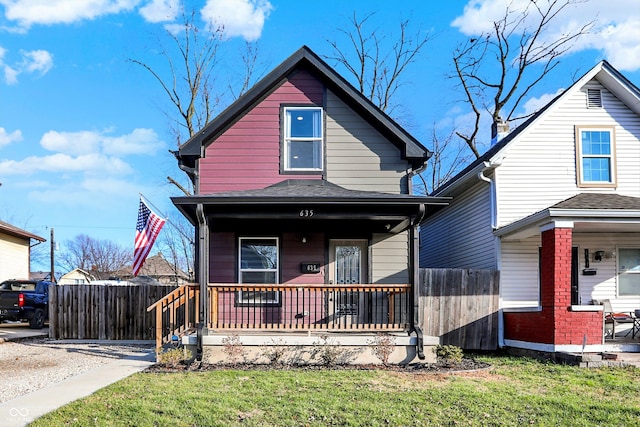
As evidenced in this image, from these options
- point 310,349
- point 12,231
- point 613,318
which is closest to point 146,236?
point 310,349

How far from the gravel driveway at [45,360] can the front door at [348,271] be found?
14.1ft

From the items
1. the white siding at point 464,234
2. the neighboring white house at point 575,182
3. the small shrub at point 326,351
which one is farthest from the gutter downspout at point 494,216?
the small shrub at point 326,351

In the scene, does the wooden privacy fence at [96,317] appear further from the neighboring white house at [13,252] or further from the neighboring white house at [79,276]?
the neighboring white house at [79,276]

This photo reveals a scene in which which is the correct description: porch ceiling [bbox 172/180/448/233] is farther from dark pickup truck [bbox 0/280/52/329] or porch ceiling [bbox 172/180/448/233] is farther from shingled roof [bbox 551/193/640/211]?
dark pickup truck [bbox 0/280/52/329]

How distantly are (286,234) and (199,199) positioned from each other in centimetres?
290

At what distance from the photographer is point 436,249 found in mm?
17000

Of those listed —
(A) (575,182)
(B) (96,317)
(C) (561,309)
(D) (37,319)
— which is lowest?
(D) (37,319)

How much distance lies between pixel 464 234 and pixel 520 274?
2.42 m

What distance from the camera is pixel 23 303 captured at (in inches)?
695

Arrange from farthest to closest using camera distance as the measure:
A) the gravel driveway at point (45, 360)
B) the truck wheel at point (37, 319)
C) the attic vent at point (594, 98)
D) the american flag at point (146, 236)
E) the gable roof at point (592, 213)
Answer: the truck wheel at point (37, 319), the attic vent at point (594, 98), the american flag at point (146, 236), the gable roof at point (592, 213), the gravel driveway at point (45, 360)

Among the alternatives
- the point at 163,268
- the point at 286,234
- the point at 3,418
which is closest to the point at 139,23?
the point at 286,234

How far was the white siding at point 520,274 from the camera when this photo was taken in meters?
12.1

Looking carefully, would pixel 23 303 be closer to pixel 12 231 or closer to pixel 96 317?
pixel 96 317

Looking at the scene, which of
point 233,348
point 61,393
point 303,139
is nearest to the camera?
point 61,393
